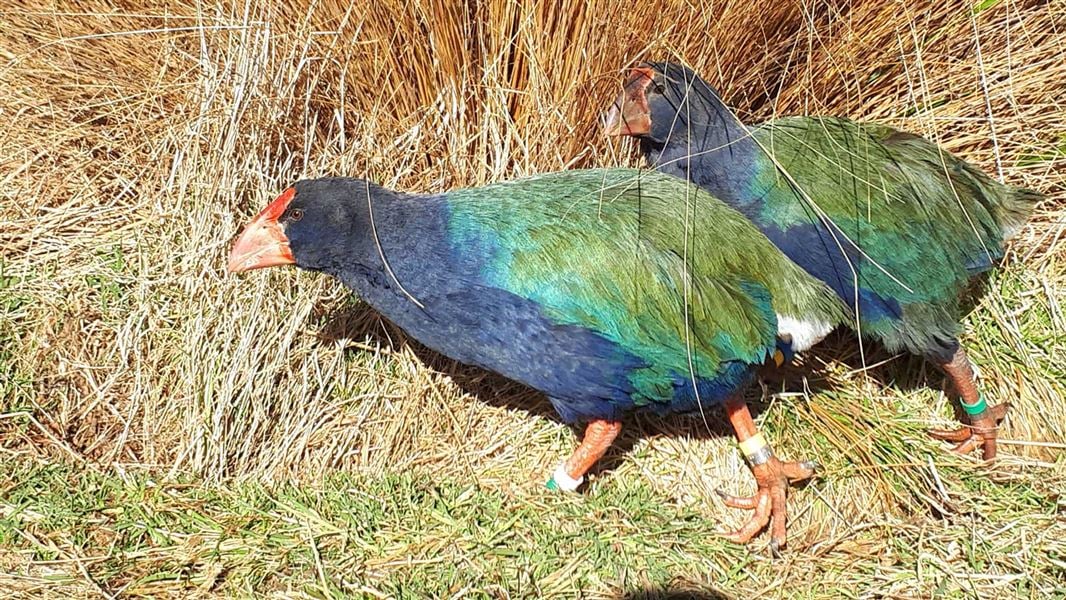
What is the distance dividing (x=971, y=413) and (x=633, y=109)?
1424mm

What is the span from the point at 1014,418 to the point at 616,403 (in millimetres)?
1416

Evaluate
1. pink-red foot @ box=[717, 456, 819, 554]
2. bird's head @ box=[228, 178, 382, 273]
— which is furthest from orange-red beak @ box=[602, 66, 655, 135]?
pink-red foot @ box=[717, 456, 819, 554]

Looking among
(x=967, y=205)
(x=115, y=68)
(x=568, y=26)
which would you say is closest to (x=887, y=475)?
(x=967, y=205)

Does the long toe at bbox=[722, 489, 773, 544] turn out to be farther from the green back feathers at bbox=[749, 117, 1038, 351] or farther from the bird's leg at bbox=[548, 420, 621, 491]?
the green back feathers at bbox=[749, 117, 1038, 351]

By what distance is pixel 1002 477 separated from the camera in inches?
109

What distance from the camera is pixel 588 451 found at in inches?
104

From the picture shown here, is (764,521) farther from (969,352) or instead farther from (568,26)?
(568,26)

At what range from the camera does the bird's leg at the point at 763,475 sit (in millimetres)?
2662

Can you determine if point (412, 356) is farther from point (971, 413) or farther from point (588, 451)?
point (971, 413)

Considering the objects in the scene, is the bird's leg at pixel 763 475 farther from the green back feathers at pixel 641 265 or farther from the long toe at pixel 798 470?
the green back feathers at pixel 641 265

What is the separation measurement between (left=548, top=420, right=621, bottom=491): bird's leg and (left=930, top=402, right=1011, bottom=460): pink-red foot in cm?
112

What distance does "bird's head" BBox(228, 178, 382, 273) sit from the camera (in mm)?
2350

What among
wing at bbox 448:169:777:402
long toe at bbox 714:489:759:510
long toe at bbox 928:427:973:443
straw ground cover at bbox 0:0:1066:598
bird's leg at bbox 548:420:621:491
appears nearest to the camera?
wing at bbox 448:169:777:402

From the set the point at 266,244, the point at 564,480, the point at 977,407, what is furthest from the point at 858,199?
the point at 266,244
